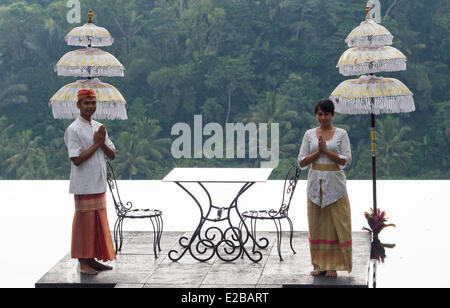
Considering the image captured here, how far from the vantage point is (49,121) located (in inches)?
1497

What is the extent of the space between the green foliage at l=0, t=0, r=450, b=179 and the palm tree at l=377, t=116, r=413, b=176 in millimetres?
42

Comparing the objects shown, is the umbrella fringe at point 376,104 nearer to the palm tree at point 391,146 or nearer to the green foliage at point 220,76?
the green foliage at point 220,76

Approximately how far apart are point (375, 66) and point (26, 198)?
217 inches

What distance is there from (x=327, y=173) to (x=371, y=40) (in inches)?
63.4

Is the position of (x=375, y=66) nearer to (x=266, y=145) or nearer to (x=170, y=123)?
(x=266, y=145)

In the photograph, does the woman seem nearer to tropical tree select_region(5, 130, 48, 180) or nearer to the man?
the man

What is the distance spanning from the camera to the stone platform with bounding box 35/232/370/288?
17.3 ft

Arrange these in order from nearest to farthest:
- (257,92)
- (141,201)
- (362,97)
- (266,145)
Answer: (362,97), (141,201), (266,145), (257,92)

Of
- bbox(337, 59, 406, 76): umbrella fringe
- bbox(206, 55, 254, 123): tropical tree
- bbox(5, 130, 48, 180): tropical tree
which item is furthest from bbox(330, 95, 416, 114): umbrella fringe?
bbox(206, 55, 254, 123): tropical tree

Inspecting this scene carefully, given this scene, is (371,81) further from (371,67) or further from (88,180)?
(88,180)

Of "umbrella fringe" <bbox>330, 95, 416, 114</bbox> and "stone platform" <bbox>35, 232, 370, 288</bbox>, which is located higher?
"umbrella fringe" <bbox>330, 95, 416, 114</bbox>

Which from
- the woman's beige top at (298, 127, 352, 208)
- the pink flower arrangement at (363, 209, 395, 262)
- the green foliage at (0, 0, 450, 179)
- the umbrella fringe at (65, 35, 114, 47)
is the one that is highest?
the green foliage at (0, 0, 450, 179)

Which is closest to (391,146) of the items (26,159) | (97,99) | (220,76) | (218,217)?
(220,76)

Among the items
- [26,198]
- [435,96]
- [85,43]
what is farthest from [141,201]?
[435,96]
